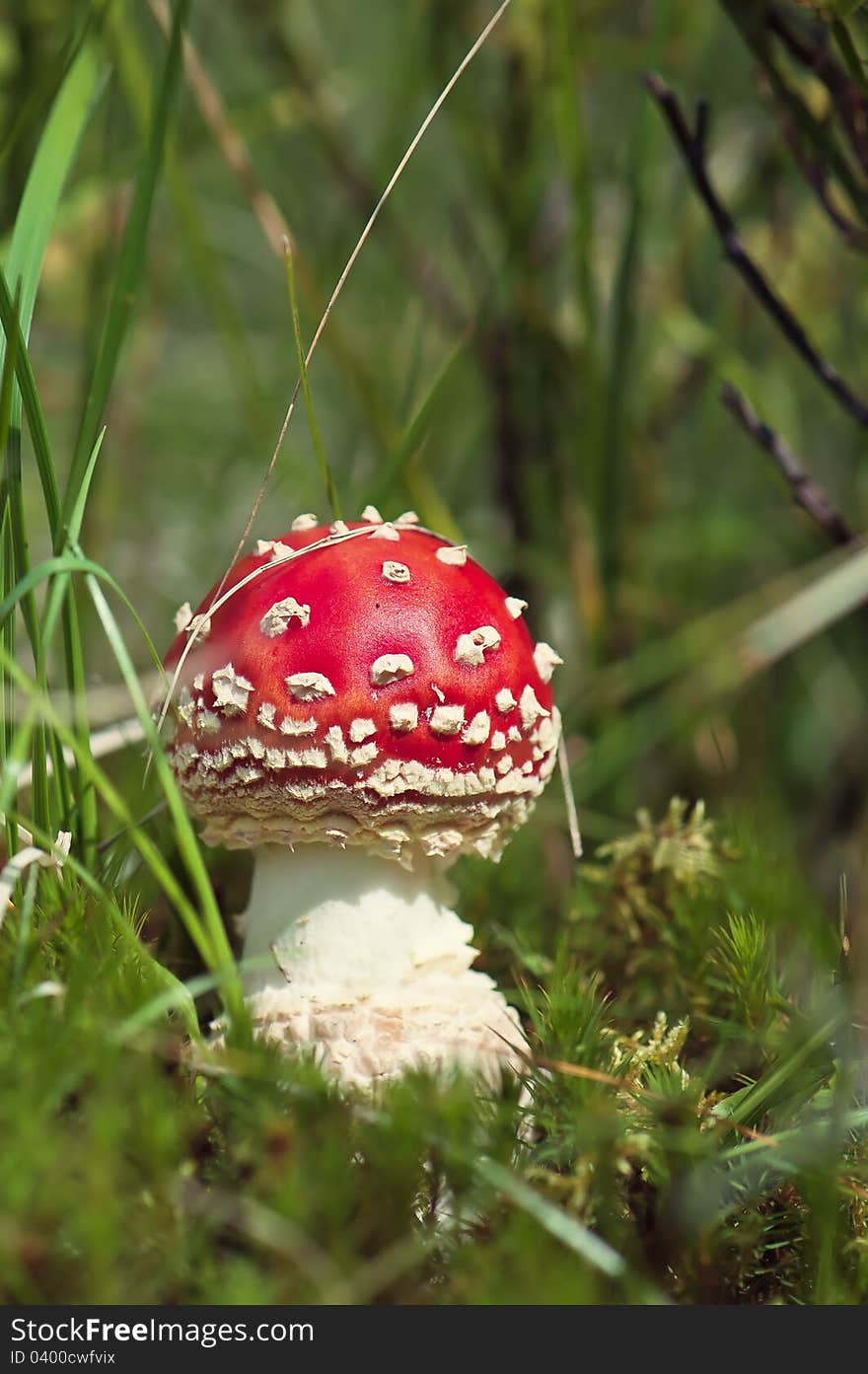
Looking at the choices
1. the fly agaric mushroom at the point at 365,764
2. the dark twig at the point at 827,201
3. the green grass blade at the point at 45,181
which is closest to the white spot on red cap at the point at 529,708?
the fly agaric mushroom at the point at 365,764

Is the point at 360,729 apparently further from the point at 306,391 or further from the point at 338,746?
the point at 306,391

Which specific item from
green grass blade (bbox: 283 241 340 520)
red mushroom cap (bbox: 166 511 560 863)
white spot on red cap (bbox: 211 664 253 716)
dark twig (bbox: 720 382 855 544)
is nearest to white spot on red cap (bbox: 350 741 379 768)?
red mushroom cap (bbox: 166 511 560 863)

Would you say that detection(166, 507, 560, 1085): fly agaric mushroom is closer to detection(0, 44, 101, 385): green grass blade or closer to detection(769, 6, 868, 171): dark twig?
detection(0, 44, 101, 385): green grass blade

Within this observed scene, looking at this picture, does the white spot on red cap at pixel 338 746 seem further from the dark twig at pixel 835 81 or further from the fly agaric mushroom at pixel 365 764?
the dark twig at pixel 835 81

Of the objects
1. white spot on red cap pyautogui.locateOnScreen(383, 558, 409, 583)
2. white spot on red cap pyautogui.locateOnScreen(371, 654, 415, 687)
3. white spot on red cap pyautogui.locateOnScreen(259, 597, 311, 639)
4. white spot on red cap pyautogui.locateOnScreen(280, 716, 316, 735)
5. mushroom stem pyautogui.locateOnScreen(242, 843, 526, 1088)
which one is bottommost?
mushroom stem pyautogui.locateOnScreen(242, 843, 526, 1088)

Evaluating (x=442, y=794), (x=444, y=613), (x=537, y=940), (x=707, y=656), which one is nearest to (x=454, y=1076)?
(x=442, y=794)

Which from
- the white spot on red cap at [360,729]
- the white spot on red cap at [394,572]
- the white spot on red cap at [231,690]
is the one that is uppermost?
the white spot on red cap at [394,572]
